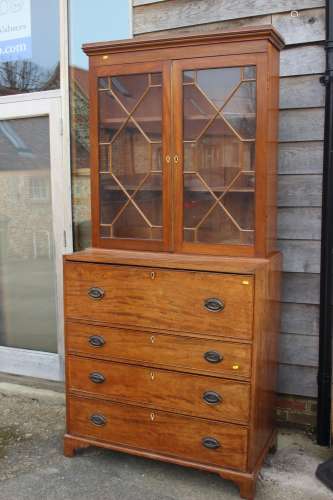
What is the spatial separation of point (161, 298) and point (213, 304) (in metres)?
0.26

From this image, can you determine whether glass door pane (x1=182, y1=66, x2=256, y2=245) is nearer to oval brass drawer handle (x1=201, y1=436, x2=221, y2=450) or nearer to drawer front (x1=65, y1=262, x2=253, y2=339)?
drawer front (x1=65, y1=262, x2=253, y2=339)

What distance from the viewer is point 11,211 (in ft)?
12.7

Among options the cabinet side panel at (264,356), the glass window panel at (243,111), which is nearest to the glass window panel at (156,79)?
the glass window panel at (243,111)

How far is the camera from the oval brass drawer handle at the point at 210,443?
8.19ft

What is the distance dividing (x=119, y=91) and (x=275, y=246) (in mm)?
1096

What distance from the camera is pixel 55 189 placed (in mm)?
3639

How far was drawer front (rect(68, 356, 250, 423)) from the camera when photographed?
245cm

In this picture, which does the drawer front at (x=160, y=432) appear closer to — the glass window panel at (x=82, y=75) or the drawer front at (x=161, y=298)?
the drawer front at (x=161, y=298)

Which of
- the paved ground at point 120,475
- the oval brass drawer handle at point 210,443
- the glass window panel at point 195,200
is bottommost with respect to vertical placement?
the paved ground at point 120,475

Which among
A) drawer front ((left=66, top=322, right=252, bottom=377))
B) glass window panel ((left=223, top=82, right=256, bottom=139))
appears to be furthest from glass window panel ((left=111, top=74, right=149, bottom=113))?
drawer front ((left=66, top=322, right=252, bottom=377))

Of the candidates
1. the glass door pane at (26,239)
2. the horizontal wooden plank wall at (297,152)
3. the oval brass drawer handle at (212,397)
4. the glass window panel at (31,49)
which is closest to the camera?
the oval brass drawer handle at (212,397)

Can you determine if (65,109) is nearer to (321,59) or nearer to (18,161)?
(18,161)

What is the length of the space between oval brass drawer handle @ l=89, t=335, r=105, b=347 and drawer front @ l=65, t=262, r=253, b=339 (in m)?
0.09

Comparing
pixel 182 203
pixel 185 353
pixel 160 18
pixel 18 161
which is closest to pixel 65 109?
pixel 18 161
